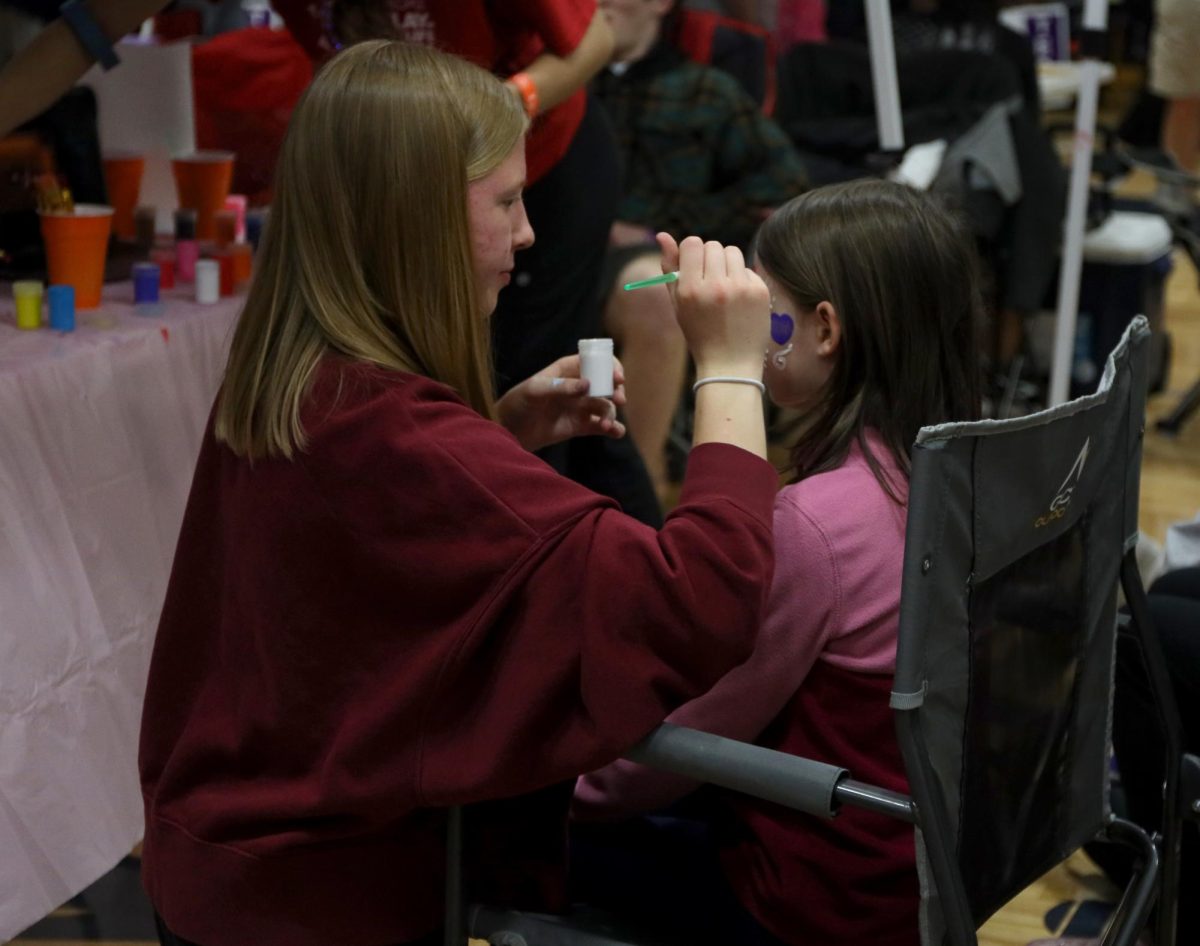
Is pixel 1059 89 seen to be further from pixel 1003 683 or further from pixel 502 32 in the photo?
pixel 1003 683

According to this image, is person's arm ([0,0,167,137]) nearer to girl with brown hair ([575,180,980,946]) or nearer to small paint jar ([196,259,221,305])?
small paint jar ([196,259,221,305])

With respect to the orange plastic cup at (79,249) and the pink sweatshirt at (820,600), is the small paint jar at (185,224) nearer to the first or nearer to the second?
the orange plastic cup at (79,249)

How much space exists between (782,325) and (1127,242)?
2.92 metres

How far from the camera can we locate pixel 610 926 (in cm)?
124

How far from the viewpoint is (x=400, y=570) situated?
1.07m

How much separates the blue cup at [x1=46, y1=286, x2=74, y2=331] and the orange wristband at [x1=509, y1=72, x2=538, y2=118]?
1.85ft

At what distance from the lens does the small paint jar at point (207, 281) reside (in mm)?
1976

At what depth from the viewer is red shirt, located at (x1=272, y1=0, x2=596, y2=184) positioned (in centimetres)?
192

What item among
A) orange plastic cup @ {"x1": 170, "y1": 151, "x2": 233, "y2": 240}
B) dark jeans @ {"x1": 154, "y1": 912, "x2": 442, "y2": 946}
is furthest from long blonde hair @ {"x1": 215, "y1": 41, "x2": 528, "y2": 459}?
orange plastic cup @ {"x1": 170, "y1": 151, "x2": 233, "y2": 240}

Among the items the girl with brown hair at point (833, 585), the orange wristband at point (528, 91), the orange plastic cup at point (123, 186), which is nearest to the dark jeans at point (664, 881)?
the girl with brown hair at point (833, 585)

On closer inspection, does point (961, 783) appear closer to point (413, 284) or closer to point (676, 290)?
point (676, 290)

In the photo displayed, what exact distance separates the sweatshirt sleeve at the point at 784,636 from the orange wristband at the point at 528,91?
0.78 metres

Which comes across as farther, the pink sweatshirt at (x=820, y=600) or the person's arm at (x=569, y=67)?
the person's arm at (x=569, y=67)

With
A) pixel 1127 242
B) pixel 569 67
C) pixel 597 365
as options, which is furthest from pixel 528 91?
pixel 1127 242
